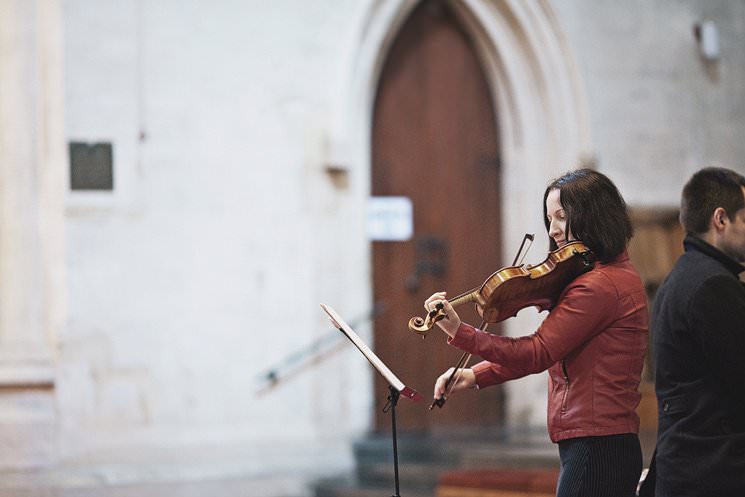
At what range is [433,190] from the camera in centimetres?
838

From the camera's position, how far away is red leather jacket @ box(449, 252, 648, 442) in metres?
2.85

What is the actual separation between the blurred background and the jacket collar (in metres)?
3.63

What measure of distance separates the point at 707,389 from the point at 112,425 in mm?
4936

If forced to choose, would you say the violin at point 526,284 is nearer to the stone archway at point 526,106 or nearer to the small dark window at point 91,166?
the small dark window at point 91,166

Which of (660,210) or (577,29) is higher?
(577,29)

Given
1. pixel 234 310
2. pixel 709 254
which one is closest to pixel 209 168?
pixel 234 310

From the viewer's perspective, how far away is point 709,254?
117 inches

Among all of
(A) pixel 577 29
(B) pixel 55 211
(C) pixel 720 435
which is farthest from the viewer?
(A) pixel 577 29

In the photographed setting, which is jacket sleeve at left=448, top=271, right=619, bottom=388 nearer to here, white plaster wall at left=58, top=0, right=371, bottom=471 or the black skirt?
the black skirt

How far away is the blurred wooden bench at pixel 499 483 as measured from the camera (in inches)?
227

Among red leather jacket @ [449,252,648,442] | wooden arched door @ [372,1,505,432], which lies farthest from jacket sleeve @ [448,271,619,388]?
wooden arched door @ [372,1,505,432]

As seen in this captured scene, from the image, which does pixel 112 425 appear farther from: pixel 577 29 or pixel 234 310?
pixel 577 29

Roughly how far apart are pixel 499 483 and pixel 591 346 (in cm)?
323

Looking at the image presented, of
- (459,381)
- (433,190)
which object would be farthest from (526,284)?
(433,190)
